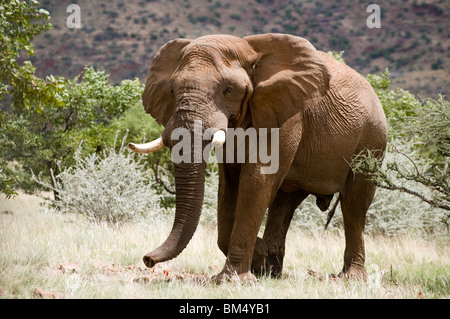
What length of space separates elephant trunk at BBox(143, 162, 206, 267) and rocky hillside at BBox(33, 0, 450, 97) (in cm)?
4739

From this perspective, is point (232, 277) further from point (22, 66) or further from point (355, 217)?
point (22, 66)

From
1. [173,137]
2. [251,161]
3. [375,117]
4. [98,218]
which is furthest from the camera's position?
[98,218]

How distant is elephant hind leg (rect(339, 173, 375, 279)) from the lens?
734 cm

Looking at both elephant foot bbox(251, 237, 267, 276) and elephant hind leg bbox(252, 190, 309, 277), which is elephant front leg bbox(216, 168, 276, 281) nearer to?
elephant foot bbox(251, 237, 267, 276)

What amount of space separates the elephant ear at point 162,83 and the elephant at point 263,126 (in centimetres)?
1

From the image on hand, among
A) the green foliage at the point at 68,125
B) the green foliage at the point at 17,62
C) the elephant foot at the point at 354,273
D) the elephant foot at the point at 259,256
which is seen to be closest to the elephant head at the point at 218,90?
the elephant foot at the point at 259,256

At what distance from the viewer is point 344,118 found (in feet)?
22.6

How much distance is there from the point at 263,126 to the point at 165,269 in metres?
2.23

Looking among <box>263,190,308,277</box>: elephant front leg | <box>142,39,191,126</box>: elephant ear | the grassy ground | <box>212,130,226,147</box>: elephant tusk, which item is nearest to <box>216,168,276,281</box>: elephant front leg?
the grassy ground

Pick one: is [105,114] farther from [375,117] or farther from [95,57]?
[95,57]

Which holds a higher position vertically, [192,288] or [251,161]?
[251,161]

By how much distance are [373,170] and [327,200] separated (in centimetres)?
75

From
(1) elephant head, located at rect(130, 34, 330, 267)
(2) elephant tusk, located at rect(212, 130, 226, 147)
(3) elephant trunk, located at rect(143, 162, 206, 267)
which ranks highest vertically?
(1) elephant head, located at rect(130, 34, 330, 267)

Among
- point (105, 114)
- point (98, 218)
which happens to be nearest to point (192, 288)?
point (98, 218)
